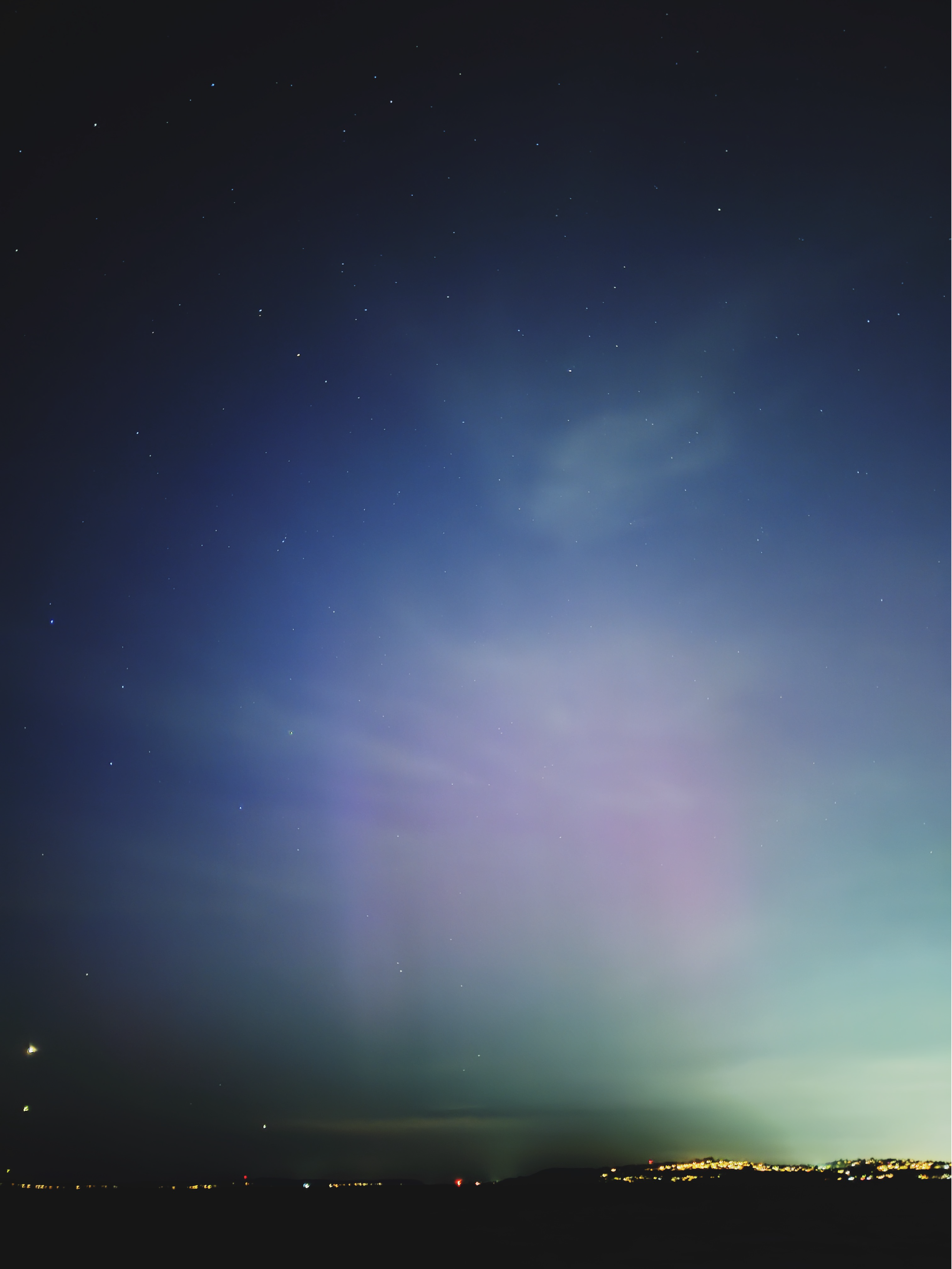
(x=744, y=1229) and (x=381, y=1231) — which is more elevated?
(x=744, y=1229)

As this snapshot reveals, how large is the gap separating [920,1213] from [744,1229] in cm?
1936

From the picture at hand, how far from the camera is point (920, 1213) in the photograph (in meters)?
71.3

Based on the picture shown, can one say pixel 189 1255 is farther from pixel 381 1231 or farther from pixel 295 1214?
pixel 295 1214

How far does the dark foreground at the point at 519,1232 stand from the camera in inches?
1810

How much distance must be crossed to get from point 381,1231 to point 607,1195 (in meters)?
96.3

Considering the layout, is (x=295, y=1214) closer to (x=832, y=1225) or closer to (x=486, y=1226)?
(x=486, y=1226)

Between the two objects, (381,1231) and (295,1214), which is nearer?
(381,1231)

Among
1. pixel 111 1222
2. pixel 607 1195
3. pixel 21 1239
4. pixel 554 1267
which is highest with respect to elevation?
pixel 554 1267

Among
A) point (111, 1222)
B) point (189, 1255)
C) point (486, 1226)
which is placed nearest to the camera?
point (189, 1255)

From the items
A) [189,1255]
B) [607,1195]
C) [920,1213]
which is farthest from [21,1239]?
[607,1195]

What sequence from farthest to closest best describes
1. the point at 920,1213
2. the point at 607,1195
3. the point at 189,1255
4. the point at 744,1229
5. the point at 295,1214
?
the point at 607,1195, the point at 295,1214, the point at 920,1213, the point at 744,1229, the point at 189,1255

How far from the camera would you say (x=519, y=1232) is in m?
69.0

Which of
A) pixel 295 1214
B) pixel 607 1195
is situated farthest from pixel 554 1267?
pixel 607 1195

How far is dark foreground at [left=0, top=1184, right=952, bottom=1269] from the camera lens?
46.0 metres
